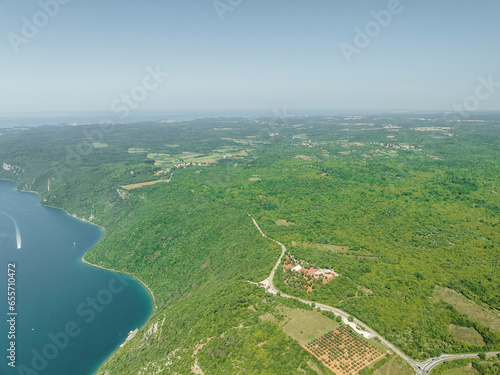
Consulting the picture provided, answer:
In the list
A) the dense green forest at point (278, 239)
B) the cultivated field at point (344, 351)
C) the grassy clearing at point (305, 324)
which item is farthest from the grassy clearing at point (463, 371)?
the grassy clearing at point (305, 324)

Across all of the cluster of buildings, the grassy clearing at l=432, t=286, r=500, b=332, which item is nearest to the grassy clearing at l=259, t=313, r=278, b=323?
the cluster of buildings

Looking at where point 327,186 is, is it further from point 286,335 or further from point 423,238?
point 286,335

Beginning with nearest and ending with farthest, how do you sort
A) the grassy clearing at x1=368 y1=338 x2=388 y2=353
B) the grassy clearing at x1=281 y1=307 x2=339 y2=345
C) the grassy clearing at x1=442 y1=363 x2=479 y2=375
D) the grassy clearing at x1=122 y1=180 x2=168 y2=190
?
the grassy clearing at x1=442 y1=363 x2=479 y2=375
the grassy clearing at x1=368 y1=338 x2=388 y2=353
the grassy clearing at x1=281 y1=307 x2=339 y2=345
the grassy clearing at x1=122 y1=180 x2=168 y2=190

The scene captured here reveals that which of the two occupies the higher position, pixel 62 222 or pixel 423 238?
pixel 423 238

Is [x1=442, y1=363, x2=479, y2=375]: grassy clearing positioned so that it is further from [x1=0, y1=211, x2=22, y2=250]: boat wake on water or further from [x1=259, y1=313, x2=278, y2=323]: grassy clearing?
[x1=0, y1=211, x2=22, y2=250]: boat wake on water

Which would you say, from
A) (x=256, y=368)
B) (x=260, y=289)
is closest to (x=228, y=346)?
(x=256, y=368)
